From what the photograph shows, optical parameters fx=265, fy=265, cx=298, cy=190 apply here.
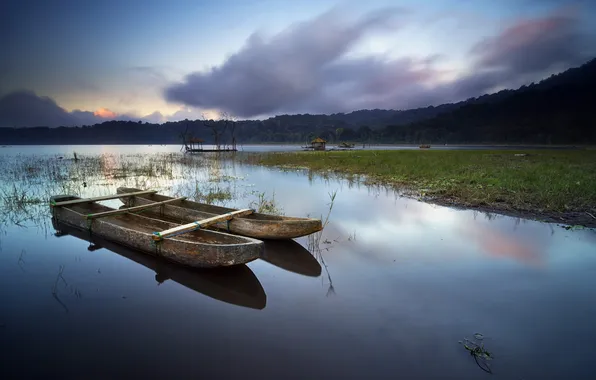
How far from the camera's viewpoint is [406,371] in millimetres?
2922

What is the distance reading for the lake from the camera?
3.03 metres

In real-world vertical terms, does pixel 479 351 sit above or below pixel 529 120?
below

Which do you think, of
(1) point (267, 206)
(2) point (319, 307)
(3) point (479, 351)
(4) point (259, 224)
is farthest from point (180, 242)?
(1) point (267, 206)

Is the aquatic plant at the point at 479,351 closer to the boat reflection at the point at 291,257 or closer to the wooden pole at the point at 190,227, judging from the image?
the boat reflection at the point at 291,257

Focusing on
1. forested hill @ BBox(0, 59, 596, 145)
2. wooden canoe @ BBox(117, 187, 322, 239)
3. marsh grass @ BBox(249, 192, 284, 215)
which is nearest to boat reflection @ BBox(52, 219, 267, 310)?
wooden canoe @ BBox(117, 187, 322, 239)

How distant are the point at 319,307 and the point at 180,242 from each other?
2.62m

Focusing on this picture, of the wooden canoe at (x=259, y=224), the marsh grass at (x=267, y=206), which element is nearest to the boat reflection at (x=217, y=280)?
the wooden canoe at (x=259, y=224)

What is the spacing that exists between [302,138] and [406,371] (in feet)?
544

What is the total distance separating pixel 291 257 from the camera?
19.2ft

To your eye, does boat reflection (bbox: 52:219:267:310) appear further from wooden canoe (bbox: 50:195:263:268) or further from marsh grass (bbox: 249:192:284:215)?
marsh grass (bbox: 249:192:284:215)

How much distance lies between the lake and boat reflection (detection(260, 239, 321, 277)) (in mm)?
44

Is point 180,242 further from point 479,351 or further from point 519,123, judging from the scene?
point 519,123

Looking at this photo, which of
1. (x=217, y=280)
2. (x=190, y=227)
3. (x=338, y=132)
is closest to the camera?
(x=217, y=280)

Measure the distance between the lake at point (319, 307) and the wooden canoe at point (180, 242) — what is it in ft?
1.49
